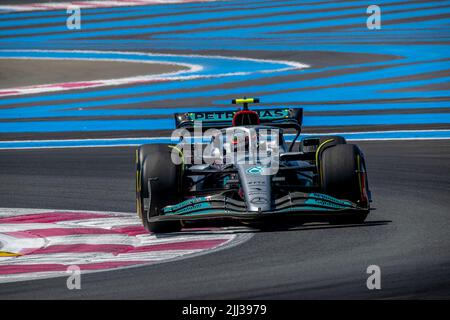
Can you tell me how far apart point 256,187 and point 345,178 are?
0.95 m

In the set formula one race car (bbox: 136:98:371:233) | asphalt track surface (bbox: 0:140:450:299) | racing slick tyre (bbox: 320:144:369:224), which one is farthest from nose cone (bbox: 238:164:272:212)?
racing slick tyre (bbox: 320:144:369:224)

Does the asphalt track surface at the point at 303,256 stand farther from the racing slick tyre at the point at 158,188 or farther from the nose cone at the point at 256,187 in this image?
the racing slick tyre at the point at 158,188

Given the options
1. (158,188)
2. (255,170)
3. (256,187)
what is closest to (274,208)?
(256,187)

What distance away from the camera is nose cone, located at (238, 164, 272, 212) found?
1031cm

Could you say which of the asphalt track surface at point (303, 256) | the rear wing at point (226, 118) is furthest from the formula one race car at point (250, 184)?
the rear wing at point (226, 118)

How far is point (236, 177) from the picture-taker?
1161cm

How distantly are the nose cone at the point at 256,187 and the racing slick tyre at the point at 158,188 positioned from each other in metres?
0.66

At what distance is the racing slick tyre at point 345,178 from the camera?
10836 mm

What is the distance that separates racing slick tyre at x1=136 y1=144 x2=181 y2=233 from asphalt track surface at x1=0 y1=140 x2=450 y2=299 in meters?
0.95

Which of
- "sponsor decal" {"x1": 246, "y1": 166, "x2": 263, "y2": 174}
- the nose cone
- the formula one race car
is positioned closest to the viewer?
the nose cone

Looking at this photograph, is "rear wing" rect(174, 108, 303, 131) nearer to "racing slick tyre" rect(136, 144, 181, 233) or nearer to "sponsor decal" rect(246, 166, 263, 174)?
"racing slick tyre" rect(136, 144, 181, 233)
